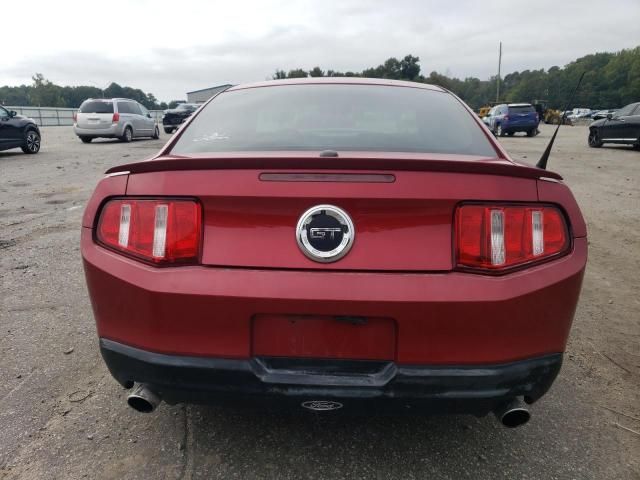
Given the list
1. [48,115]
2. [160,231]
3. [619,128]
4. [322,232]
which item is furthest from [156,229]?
[48,115]

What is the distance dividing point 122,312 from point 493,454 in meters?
1.63

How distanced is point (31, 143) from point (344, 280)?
1598cm

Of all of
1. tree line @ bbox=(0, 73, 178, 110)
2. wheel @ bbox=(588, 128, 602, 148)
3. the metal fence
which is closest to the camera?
wheel @ bbox=(588, 128, 602, 148)

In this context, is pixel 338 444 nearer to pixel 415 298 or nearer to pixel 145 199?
pixel 415 298

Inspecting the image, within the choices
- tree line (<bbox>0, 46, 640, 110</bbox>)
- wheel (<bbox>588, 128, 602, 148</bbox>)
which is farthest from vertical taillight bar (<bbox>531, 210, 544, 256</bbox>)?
tree line (<bbox>0, 46, 640, 110</bbox>)

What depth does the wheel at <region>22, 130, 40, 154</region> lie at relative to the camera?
48.3 ft

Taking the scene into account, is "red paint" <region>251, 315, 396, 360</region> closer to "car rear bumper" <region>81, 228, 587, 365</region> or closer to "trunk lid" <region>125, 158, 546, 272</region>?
"car rear bumper" <region>81, 228, 587, 365</region>

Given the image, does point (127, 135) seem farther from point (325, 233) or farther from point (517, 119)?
point (325, 233)

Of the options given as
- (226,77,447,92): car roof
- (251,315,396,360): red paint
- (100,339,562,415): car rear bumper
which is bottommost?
(100,339,562,415): car rear bumper

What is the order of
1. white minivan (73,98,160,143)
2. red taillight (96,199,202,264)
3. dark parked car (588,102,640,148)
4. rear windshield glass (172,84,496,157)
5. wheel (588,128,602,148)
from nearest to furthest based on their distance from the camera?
red taillight (96,199,202,264)
rear windshield glass (172,84,496,157)
dark parked car (588,102,640,148)
wheel (588,128,602,148)
white minivan (73,98,160,143)

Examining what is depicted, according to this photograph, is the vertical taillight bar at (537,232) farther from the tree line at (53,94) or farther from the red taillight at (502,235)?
the tree line at (53,94)

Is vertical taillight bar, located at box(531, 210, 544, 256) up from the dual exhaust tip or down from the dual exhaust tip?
up

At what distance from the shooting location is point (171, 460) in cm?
211

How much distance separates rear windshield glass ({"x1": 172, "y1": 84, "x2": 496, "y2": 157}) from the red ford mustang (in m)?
0.46
